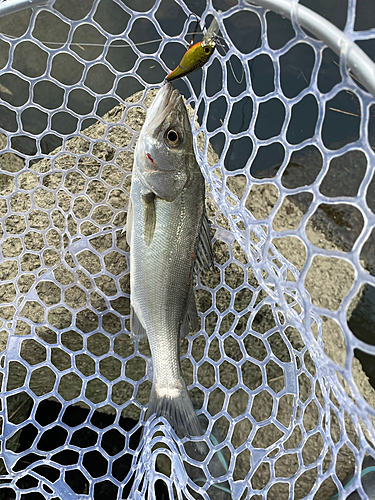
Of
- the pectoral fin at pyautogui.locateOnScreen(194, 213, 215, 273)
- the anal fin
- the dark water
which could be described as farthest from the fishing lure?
the dark water

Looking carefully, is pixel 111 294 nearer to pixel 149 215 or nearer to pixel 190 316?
pixel 190 316

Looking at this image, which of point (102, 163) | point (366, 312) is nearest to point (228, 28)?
point (102, 163)

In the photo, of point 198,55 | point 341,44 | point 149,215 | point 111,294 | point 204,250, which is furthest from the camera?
point 111,294

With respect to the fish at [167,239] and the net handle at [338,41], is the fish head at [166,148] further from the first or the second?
the net handle at [338,41]

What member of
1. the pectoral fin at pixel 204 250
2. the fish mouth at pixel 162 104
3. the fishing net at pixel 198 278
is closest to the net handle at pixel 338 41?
the fishing net at pixel 198 278

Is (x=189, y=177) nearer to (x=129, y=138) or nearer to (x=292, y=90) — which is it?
(x=129, y=138)

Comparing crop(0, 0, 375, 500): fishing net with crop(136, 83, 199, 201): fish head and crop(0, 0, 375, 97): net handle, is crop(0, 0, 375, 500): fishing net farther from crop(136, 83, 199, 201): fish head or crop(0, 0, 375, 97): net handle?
crop(0, 0, 375, 97): net handle

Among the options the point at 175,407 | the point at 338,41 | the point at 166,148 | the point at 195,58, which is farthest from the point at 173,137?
the point at 175,407
